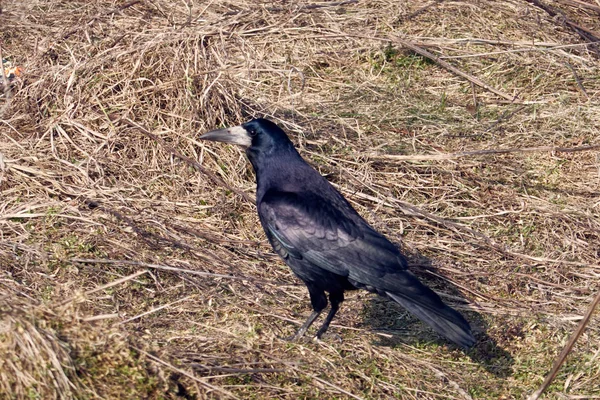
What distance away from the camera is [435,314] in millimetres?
4551

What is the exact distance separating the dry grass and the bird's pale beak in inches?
26.6

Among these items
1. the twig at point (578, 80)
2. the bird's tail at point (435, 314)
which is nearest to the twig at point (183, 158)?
the bird's tail at point (435, 314)

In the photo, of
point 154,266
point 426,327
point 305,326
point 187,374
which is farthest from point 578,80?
point 187,374

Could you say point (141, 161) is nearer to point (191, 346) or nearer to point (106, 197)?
point (106, 197)

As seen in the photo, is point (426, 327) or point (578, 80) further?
point (578, 80)

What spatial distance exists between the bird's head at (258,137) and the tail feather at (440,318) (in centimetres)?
123

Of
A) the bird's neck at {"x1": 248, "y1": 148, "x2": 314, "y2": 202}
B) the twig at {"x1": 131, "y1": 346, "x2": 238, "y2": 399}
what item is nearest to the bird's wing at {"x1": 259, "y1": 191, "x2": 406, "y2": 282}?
the bird's neck at {"x1": 248, "y1": 148, "x2": 314, "y2": 202}

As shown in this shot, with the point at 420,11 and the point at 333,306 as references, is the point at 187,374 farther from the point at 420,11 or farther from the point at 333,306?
the point at 420,11

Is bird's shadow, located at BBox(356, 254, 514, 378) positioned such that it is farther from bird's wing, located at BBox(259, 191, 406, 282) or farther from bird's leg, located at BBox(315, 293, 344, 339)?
bird's wing, located at BBox(259, 191, 406, 282)

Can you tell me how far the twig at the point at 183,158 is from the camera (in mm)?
5988

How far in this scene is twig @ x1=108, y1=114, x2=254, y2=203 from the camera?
5988 mm

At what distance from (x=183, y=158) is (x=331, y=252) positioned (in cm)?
182

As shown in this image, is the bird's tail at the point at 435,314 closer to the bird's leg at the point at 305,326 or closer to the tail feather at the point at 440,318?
the tail feather at the point at 440,318

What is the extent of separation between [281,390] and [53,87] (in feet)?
11.3
